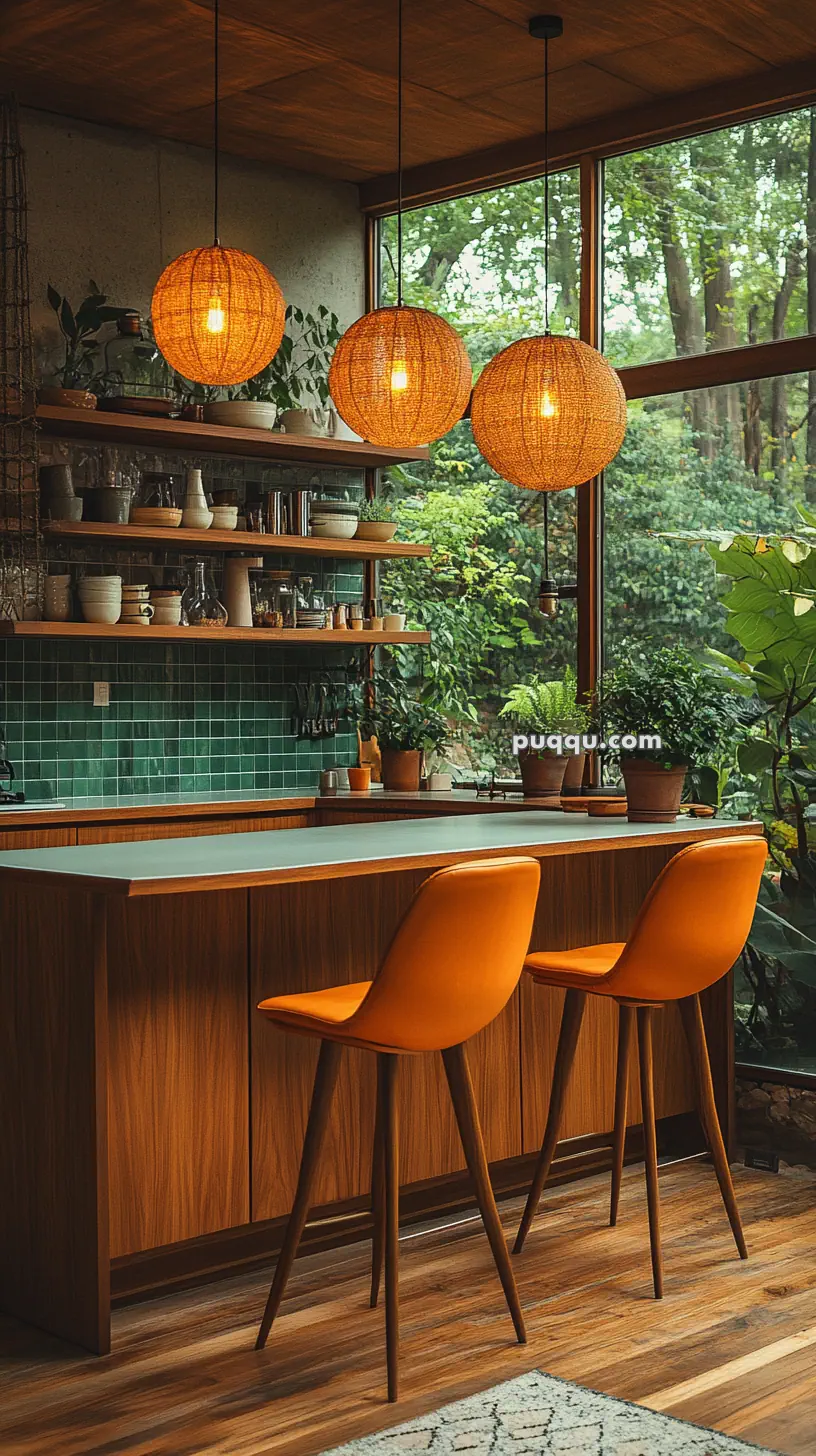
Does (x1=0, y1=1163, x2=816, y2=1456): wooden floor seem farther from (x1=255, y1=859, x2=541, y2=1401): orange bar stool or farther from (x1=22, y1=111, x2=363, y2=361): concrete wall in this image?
(x1=22, y1=111, x2=363, y2=361): concrete wall

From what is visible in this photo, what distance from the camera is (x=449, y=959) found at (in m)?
3.04

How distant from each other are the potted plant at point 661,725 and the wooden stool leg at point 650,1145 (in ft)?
2.34

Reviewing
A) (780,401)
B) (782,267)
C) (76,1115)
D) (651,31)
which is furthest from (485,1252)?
(651,31)

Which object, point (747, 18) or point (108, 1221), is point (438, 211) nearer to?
point (747, 18)

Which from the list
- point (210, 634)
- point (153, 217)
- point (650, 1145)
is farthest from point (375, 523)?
point (650, 1145)

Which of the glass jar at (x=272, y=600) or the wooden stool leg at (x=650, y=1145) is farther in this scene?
the glass jar at (x=272, y=600)

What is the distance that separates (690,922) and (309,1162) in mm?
1004

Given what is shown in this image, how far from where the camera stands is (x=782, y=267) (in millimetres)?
5164

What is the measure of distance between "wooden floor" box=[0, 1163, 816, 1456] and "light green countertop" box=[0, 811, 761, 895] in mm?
947

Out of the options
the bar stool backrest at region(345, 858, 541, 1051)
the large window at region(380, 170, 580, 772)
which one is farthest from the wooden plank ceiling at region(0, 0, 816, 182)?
the bar stool backrest at region(345, 858, 541, 1051)

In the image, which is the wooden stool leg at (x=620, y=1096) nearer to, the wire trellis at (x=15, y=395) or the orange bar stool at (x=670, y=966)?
the orange bar stool at (x=670, y=966)

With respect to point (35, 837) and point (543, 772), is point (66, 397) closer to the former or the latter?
point (35, 837)

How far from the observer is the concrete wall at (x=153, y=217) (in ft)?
18.6

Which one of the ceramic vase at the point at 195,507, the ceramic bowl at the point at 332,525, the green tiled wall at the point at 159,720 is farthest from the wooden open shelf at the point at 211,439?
the green tiled wall at the point at 159,720
